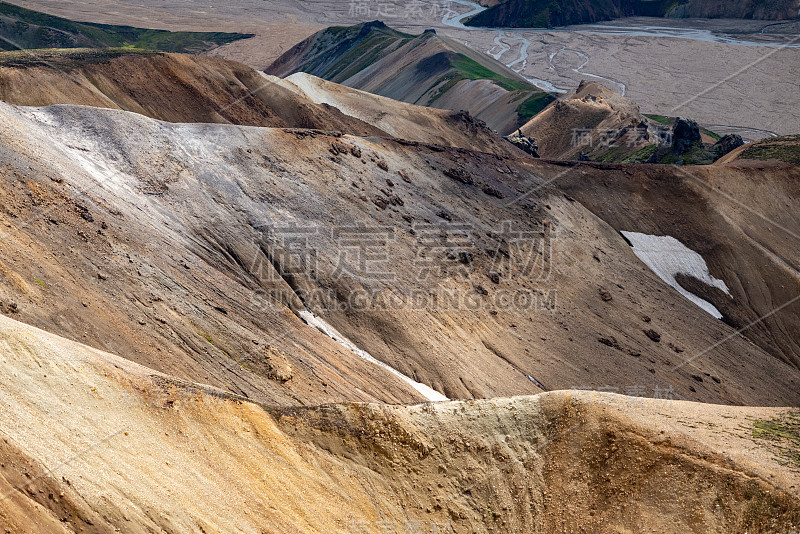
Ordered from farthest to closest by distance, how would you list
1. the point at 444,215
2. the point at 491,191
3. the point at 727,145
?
the point at 727,145 → the point at 491,191 → the point at 444,215

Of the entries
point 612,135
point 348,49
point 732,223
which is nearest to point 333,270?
point 732,223

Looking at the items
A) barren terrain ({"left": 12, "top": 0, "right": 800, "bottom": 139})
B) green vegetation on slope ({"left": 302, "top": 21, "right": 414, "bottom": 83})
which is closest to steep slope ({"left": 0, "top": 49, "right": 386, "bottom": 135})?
green vegetation on slope ({"left": 302, "top": 21, "right": 414, "bottom": 83})

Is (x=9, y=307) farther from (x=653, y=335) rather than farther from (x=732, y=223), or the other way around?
(x=732, y=223)

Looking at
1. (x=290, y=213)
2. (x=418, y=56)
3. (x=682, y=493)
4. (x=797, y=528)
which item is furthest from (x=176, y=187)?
(x=418, y=56)

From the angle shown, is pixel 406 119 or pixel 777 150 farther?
pixel 406 119

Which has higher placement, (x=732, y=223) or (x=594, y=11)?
(x=594, y=11)

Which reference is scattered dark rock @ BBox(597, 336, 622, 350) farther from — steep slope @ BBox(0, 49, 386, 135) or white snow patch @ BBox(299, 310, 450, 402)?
steep slope @ BBox(0, 49, 386, 135)

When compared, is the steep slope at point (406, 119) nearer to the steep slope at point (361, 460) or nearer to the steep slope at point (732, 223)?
the steep slope at point (732, 223)
